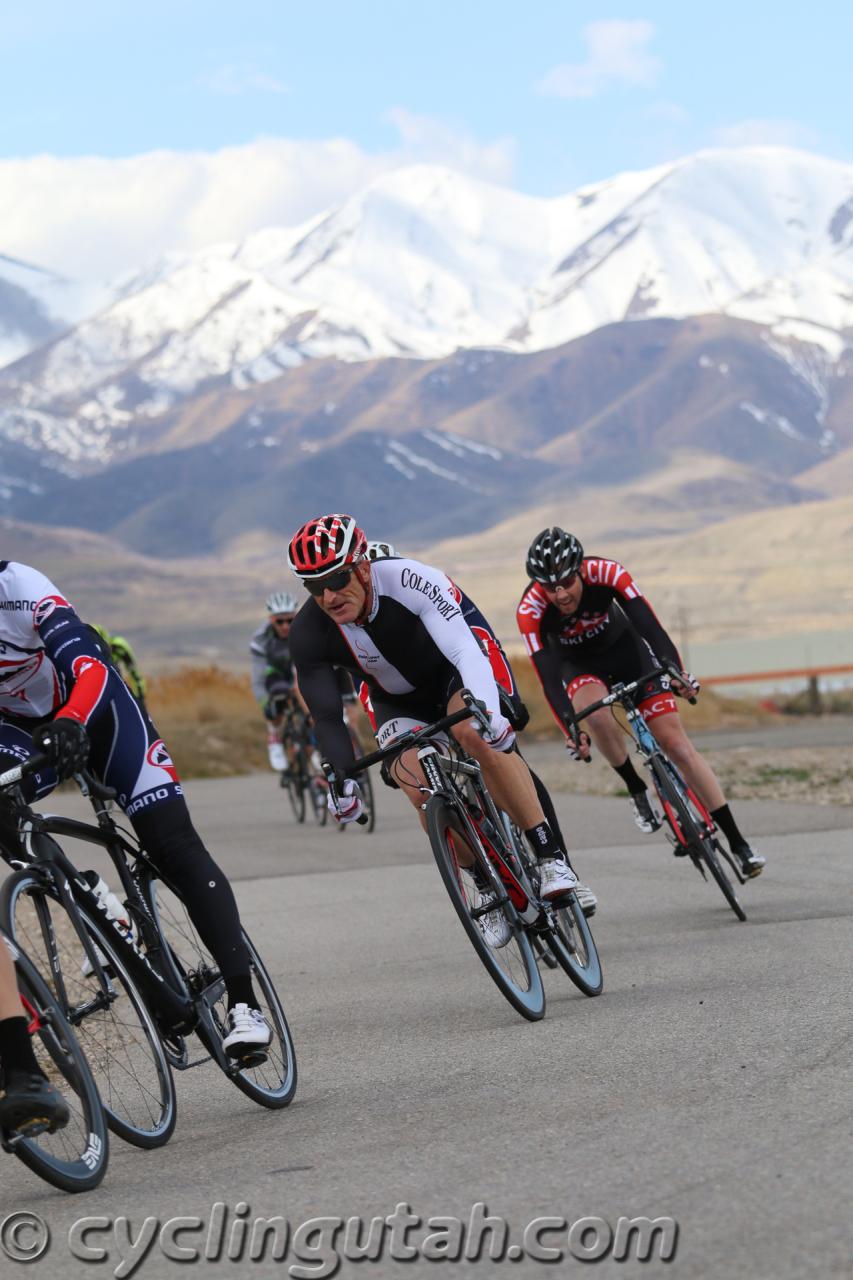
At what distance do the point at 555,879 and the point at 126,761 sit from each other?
2.16m

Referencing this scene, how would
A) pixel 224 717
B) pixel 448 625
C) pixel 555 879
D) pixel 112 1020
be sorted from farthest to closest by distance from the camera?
pixel 224 717 < pixel 555 879 < pixel 448 625 < pixel 112 1020

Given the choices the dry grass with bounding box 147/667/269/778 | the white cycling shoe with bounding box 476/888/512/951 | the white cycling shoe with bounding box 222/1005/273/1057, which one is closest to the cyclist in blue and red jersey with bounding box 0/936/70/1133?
the white cycling shoe with bounding box 222/1005/273/1057

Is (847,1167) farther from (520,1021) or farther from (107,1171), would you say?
(520,1021)

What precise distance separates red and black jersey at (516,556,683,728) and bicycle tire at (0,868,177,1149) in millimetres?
4554

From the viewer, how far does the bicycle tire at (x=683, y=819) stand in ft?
32.2

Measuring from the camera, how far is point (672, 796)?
10086 millimetres

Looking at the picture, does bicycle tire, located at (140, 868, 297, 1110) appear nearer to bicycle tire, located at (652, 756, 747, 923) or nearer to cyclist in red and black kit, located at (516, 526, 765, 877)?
cyclist in red and black kit, located at (516, 526, 765, 877)

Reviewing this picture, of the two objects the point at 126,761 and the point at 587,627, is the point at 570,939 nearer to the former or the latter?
the point at 126,761

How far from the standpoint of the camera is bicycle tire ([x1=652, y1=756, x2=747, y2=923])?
9820mm

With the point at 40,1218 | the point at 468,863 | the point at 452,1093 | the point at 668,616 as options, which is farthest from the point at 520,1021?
the point at 668,616

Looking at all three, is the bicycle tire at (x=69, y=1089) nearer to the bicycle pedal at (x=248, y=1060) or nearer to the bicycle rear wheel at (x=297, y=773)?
the bicycle pedal at (x=248, y=1060)

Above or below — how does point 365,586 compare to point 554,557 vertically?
above

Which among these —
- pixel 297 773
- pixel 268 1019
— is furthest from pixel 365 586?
pixel 297 773

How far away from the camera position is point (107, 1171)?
553 centimetres
